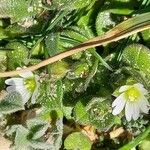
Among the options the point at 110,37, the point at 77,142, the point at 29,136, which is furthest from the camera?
the point at 77,142

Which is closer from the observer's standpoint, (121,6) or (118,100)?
(118,100)

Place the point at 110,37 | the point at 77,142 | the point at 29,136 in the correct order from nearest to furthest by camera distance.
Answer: the point at 110,37
the point at 29,136
the point at 77,142

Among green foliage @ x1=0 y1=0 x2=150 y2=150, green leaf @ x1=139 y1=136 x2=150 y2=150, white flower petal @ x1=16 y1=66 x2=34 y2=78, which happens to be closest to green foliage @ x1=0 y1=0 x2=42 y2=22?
green foliage @ x1=0 y1=0 x2=150 y2=150

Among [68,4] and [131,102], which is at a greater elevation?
[68,4]

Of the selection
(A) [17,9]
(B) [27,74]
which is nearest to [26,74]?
(B) [27,74]

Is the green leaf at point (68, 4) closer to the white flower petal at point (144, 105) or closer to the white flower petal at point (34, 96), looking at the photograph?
the white flower petal at point (34, 96)

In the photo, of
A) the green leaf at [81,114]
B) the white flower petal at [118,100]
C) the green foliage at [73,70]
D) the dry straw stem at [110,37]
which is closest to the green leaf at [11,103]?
the green foliage at [73,70]

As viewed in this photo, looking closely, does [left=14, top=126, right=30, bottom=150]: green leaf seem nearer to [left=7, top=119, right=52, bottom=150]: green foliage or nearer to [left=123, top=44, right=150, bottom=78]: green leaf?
[left=7, top=119, right=52, bottom=150]: green foliage

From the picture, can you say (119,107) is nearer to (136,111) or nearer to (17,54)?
(136,111)
